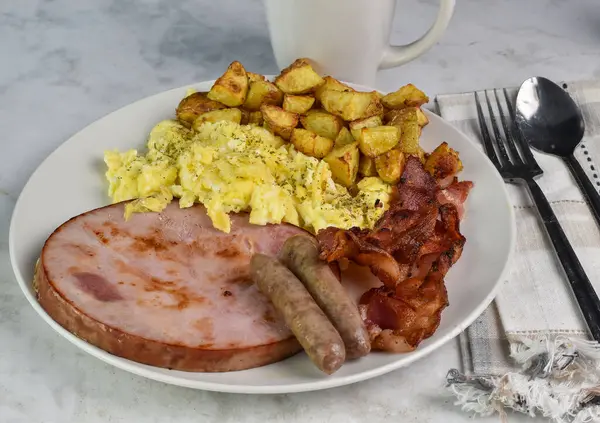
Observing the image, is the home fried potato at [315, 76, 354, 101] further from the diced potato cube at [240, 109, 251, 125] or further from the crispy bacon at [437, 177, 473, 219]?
the crispy bacon at [437, 177, 473, 219]

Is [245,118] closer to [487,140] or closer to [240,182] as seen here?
[240,182]

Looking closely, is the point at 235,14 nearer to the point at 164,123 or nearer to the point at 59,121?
the point at 59,121

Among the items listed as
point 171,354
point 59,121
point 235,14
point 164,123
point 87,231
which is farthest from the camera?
point 235,14

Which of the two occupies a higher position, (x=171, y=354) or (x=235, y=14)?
(x=171, y=354)

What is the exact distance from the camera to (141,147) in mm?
2406

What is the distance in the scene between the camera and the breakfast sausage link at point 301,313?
5.21 feet

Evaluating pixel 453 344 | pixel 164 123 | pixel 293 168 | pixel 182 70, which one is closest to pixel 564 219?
pixel 453 344

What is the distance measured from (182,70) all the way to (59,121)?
1.84 ft

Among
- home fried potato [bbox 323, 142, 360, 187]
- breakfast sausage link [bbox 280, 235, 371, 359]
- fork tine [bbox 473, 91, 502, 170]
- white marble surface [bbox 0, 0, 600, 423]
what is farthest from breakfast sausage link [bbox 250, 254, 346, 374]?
fork tine [bbox 473, 91, 502, 170]

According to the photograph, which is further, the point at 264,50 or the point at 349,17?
the point at 264,50

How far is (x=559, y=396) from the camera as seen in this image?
176 centimetres

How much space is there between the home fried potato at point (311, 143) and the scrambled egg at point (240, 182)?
33 millimetres

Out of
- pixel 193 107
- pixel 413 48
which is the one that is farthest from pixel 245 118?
pixel 413 48

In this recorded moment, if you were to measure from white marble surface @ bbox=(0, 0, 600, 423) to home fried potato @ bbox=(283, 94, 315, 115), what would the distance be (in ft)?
2.62
